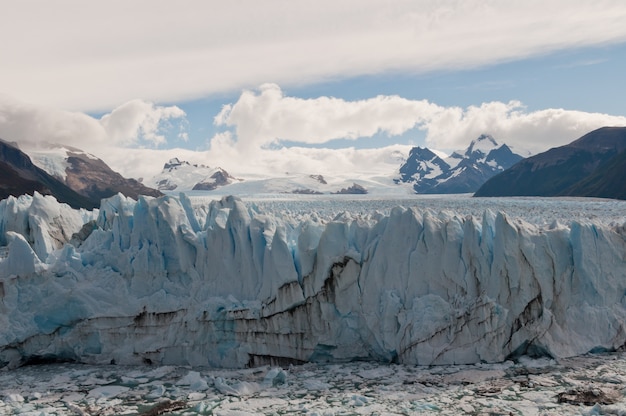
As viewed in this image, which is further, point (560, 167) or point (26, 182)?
point (560, 167)

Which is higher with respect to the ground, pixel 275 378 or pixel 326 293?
pixel 326 293

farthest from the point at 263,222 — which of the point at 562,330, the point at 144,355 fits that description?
the point at 562,330

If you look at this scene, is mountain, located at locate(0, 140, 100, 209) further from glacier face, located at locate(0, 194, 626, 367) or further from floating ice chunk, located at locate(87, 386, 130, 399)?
floating ice chunk, located at locate(87, 386, 130, 399)

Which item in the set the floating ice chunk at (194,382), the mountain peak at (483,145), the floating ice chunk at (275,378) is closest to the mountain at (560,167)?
A: the floating ice chunk at (275,378)

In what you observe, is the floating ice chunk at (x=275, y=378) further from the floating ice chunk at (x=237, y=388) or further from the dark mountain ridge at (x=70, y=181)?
the dark mountain ridge at (x=70, y=181)

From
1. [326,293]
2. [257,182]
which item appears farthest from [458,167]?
[326,293]

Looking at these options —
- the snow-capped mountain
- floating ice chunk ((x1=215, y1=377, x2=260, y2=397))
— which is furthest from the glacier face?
the snow-capped mountain

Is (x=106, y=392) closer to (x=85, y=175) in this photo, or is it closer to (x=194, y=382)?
(x=194, y=382)

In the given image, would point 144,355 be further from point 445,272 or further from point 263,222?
point 445,272
